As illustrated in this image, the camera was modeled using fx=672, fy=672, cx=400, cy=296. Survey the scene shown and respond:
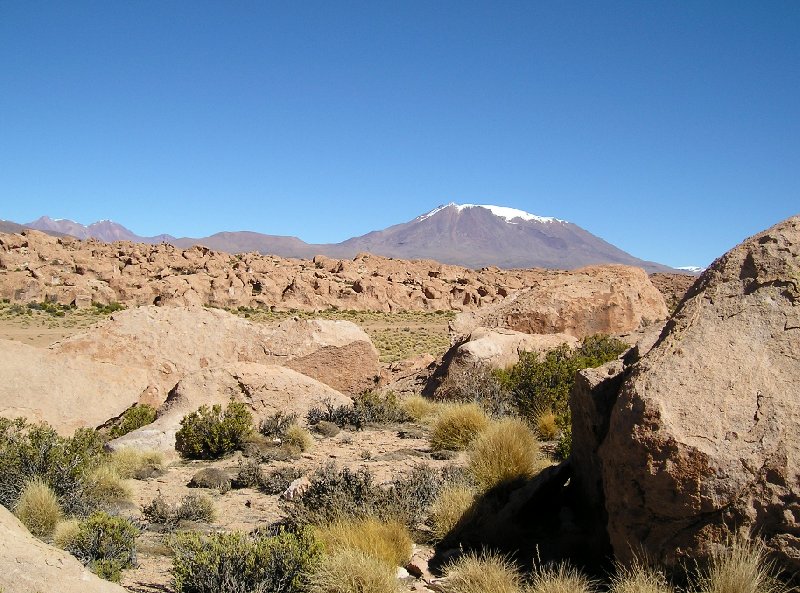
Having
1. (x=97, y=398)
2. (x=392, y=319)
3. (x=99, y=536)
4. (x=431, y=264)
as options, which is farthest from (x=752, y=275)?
(x=431, y=264)

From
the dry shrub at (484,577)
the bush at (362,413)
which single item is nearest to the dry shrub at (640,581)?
the dry shrub at (484,577)

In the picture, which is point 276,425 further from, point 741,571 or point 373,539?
point 741,571

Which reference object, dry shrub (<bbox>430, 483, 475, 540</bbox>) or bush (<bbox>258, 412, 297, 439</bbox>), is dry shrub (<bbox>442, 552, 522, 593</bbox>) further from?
bush (<bbox>258, 412, 297, 439</bbox>)

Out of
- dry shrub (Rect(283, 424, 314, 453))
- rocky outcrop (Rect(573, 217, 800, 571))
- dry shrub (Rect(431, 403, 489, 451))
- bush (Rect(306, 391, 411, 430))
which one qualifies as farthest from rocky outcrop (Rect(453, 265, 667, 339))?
rocky outcrop (Rect(573, 217, 800, 571))

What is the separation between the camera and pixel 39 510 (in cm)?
579

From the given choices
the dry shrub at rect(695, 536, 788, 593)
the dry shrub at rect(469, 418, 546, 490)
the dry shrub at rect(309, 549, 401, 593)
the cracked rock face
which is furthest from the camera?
the dry shrub at rect(469, 418, 546, 490)

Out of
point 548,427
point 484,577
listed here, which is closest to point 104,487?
point 484,577

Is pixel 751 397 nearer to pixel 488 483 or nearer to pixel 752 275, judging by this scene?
pixel 752 275

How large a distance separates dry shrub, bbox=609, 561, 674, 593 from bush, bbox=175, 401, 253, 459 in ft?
21.1

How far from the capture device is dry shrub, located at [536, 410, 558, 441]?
9273mm

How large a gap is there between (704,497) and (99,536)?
4.28 meters

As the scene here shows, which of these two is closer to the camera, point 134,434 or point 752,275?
point 752,275

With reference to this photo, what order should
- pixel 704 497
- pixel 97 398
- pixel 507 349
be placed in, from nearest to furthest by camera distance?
1. pixel 704 497
2. pixel 97 398
3. pixel 507 349

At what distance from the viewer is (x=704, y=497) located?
3639 mm
